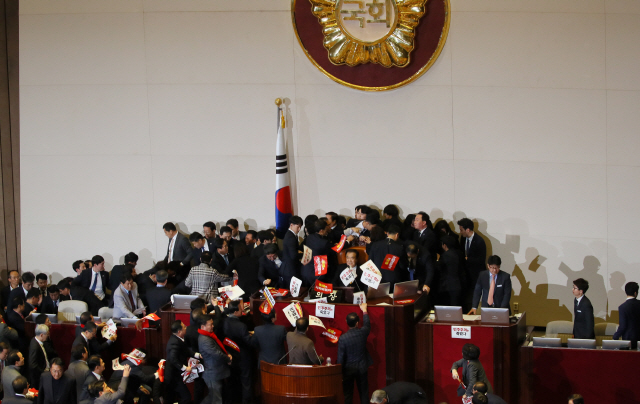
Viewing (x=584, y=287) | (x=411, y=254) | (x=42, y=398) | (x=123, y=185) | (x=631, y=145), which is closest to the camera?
(x=42, y=398)

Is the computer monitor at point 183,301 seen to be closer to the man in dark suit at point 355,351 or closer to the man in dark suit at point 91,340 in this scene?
the man in dark suit at point 91,340

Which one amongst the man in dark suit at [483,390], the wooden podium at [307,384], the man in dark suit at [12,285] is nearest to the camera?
the man in dark suit at [483,390]

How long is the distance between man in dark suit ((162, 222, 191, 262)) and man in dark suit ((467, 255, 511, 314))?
421cm

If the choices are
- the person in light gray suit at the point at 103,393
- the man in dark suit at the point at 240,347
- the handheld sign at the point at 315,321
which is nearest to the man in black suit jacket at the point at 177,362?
the man in dark suit at the point at 240,347

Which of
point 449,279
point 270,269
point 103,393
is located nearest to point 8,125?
point 270,269

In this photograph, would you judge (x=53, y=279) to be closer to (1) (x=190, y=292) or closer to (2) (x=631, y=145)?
(1) (x=190, y=292)

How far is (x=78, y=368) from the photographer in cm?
698

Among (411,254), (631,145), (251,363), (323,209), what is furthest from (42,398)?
(631,145)

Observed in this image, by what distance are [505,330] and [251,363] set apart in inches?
105

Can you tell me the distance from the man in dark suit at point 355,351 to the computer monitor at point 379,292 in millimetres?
400

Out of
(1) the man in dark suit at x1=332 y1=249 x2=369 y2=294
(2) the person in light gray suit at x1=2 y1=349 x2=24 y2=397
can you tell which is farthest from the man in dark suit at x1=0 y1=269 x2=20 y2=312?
(1) the man in dark suit at x1=332 y1=249 x2=369 y2=294

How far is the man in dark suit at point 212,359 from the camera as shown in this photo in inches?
277

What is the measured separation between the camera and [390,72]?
33.2 ft

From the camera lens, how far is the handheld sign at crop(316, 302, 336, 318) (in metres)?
7.41
